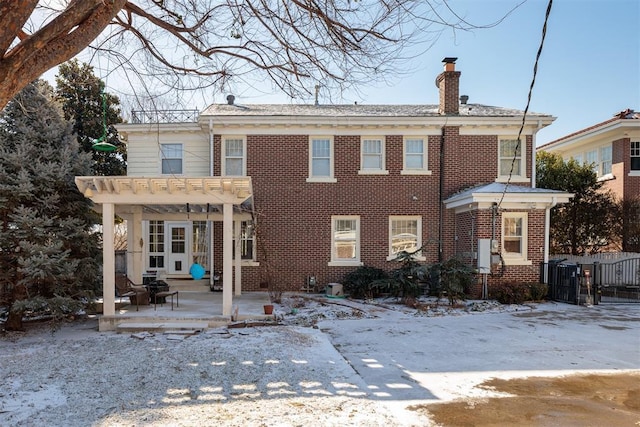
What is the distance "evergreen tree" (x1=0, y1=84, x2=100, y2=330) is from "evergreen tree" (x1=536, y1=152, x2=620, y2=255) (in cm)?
1707

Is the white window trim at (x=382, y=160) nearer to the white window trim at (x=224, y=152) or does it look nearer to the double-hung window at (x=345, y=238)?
the double-hung window at (x=345, y=238)

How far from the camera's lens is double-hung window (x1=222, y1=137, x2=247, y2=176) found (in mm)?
14164

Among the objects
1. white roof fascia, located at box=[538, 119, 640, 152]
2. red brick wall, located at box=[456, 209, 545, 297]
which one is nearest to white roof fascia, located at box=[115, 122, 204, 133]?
red brick wall, located at box=[456, 209, 545, 297]

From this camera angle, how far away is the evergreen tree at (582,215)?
639 inches

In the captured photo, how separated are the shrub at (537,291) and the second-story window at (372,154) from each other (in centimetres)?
606

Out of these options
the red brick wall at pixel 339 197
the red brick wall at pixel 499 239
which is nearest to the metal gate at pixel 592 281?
the red brick wall at pixel 499 239

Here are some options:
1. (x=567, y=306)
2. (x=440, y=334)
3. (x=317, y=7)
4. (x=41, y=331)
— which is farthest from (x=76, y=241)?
(x=567, y=306)

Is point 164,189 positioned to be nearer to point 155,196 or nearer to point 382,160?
point 155,196

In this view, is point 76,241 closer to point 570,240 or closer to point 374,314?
point 374,314

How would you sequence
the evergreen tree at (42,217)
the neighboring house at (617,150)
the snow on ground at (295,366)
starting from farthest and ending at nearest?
the neighboring house at (617,150), the evergreen tree at (42,217), the snow on ground at (295,366)

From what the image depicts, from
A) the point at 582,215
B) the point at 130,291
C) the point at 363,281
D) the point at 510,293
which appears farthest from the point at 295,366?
the point at 582,215

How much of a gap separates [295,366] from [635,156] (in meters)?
18.3

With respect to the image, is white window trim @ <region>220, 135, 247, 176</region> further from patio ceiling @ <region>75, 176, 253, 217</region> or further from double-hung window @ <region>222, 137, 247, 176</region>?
patio ceiling @ <region>75, 176, 253, 217</region>

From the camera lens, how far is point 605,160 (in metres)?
18.4
